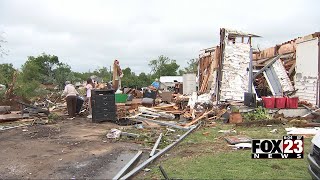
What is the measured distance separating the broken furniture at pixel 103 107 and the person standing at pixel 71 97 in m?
2.02

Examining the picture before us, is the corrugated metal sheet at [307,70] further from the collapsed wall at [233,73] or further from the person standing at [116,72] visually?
the person standing at [116,72]

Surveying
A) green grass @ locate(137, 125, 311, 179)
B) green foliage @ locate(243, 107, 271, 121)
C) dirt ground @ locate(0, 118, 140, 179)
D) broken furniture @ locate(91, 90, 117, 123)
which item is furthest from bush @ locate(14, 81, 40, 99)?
green grass @ locate(137, 125, 311, 179)

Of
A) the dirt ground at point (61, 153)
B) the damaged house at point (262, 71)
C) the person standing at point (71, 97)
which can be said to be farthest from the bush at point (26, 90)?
the damaged house at point (262, 71)

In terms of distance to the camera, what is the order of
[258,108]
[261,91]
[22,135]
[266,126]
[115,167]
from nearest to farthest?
[115,167] < [22,135] < [266,126] < [258,108] < [261,91]

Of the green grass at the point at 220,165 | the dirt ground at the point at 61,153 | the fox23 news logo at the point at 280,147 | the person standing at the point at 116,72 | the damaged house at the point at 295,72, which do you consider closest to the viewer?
the fox23 news logo at the point at 280,147

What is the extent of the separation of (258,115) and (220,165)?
7.70 m

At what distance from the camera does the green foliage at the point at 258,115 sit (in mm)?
13909

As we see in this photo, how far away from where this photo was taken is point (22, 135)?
448 inches

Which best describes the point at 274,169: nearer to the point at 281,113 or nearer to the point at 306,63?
the point at 281,113

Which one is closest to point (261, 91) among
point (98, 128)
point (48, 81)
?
point (98, 128)

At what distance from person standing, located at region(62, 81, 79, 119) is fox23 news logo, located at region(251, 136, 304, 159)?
40.4ft

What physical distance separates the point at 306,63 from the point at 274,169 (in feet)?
37.3

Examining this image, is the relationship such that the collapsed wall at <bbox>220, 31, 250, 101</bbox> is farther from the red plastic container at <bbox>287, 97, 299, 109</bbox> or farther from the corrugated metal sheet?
the red plastic container at <bbox>287, 97, 299, 109</bbox>

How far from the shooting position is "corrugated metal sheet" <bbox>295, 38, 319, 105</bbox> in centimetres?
1589
